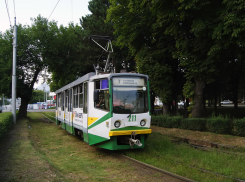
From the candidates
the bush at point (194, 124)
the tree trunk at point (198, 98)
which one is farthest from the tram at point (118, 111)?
the tree trunk at point (198, 98)

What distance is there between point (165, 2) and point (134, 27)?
5374 mm

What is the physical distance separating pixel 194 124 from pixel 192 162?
6903 mm

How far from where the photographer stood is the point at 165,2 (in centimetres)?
1380

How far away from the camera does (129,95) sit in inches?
334

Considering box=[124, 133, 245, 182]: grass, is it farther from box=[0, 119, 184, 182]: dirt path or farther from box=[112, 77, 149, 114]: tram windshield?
box=[112, 77, 149, 114]: tram windshield

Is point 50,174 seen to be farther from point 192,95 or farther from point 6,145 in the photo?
point 192,95

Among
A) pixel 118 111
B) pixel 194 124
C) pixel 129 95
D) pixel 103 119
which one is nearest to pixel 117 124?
pixel 118 111

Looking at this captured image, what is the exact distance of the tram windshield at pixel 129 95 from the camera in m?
8.27

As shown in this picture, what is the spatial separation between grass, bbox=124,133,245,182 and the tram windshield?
69.5 inches

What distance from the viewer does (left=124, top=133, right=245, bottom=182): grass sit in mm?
6251

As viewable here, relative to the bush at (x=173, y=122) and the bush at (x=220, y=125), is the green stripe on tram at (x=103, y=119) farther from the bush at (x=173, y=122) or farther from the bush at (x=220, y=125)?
the bush at (x=173, y=122)

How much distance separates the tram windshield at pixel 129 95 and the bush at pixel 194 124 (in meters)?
6.56

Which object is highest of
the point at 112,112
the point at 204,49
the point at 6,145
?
the point at 204,49

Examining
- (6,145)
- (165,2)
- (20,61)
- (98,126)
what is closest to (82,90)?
(98,126)
